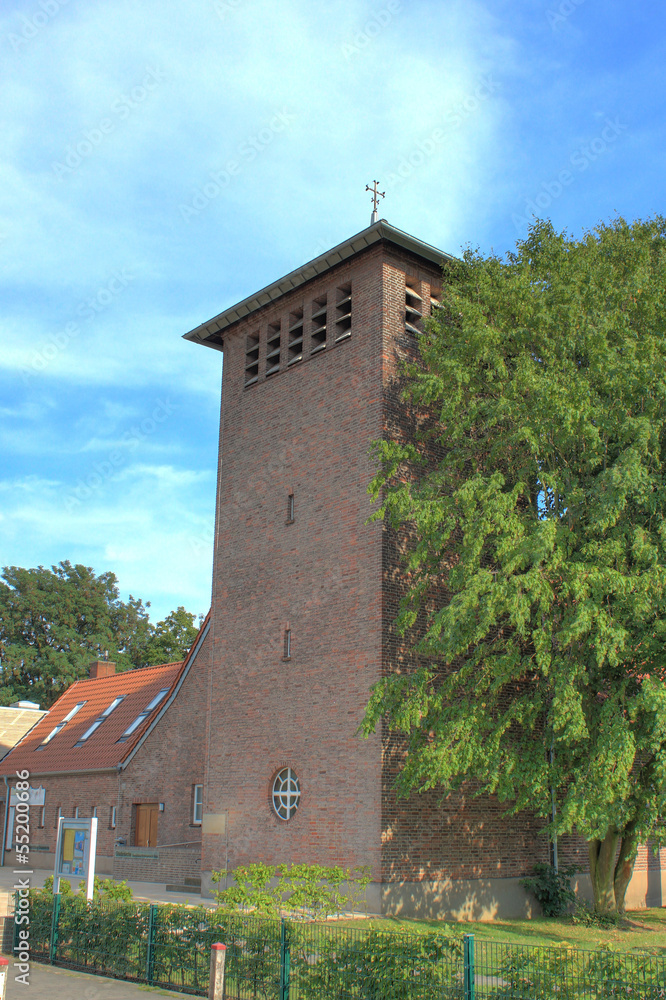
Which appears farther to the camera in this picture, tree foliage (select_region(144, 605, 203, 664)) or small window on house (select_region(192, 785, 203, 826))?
tree foliage (select_region(144, 605, 203, 664))

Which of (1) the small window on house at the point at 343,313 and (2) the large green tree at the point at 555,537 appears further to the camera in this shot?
(1) the small window on house at the point at 343,313

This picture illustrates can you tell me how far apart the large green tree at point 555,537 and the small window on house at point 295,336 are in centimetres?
483

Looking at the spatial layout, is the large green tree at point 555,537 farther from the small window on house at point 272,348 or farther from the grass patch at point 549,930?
the small window on house at point 272,348

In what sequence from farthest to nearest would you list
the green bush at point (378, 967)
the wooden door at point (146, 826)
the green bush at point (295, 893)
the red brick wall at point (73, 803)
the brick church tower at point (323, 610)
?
the red brick wall at point (73, 803) → the wooden door at point (146, 826) → the brick church tower at point (323, 610) → the green bush at point (295, 893) → the green bush at point (378, 967)

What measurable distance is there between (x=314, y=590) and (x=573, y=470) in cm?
622

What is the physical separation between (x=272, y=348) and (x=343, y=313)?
281 cm

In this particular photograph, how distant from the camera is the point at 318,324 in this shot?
2247 centimetres

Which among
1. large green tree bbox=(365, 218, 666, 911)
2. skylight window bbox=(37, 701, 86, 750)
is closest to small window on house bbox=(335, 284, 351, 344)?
large green tree bbox=(365, 218, 666, 911)

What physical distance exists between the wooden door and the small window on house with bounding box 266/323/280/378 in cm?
1322

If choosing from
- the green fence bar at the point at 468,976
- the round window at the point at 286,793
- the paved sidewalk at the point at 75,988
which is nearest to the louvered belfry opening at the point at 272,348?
the round window at the point at 286,793

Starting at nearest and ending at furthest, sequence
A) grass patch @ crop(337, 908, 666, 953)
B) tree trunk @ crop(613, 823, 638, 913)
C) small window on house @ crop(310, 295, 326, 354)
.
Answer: grass patch @ crop(337, 908, 666, 953), tree trunk @ crop(613, 823, 638, 913), small window on house @ crop(310, 295, 326, 354)

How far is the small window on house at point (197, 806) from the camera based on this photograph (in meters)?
25.7

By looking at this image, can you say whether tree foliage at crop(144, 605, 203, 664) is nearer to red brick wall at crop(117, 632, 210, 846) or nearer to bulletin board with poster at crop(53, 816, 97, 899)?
red brick wall at crop(117, 632, 210, 846)

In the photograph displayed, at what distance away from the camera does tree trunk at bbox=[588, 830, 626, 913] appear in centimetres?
1769
